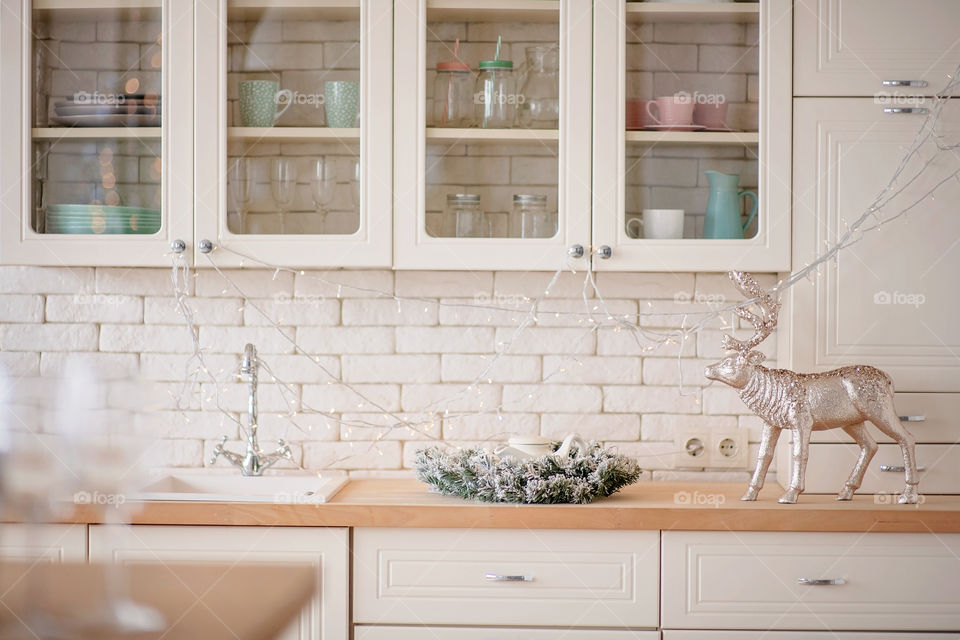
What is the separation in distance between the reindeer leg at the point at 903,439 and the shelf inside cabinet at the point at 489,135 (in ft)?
3.07

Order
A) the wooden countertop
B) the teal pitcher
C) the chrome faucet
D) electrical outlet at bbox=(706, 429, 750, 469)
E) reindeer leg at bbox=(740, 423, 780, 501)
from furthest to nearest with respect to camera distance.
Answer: electrical outlet at bbox=(706, 429, 750, 469) < the chrome faucet < the teal pitcher < reindeer leg at bbox=(740, 423, 780, 501) < the wooden countertop

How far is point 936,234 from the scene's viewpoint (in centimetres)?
212

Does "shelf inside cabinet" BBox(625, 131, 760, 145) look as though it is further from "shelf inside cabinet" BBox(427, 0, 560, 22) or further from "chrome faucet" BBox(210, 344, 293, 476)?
"chrome faucet" BBox(210, 344, 293, 476)

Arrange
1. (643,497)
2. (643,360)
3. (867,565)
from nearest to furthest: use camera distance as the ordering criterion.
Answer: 1. (867,565)
2. (643,497)
3. (643,360)

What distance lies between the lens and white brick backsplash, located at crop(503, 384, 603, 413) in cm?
237

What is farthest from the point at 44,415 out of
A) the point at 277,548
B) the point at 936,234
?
the point at 936,234

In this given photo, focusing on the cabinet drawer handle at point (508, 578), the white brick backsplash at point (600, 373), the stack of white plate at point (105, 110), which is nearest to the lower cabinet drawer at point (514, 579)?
the cabinet drawer handle at point (508, 578)

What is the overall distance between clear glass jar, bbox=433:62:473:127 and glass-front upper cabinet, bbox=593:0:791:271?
0.99 feet

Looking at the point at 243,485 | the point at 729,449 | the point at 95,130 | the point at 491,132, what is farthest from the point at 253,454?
the point at 729,449

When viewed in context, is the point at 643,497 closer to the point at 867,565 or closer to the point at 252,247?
the point at 867,565

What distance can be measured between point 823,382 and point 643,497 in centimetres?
47

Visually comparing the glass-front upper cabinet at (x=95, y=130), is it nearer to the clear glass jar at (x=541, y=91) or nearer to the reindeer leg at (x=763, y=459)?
the clear glass jar at (x=541, y=91)

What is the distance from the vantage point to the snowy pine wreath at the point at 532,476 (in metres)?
1.92

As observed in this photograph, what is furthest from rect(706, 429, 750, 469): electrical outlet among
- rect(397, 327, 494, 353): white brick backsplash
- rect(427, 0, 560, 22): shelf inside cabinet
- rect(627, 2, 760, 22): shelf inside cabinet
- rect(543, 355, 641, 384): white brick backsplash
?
rect(427, 0, 560, 22): shelf inside cabinet
